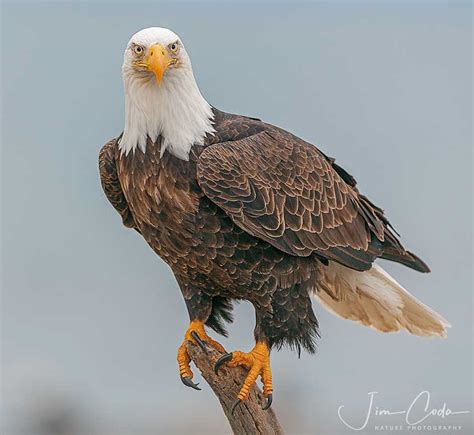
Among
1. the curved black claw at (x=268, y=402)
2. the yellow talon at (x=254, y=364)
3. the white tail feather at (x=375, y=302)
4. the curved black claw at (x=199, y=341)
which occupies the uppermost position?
the white tail feather at (x=375, y=302)

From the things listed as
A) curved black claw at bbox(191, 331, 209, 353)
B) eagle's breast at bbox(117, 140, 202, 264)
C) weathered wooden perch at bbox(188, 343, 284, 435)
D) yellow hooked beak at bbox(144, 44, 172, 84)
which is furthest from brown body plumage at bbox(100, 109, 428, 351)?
yellow hooked beak at bbox(144, 44, 172, 84)

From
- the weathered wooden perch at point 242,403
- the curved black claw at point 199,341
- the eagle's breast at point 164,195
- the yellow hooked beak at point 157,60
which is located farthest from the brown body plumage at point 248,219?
the yellow hooked beak at point 157,60

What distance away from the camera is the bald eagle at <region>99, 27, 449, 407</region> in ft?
16.8

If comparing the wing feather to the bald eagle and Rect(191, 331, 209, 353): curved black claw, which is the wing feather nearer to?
the bald eagle

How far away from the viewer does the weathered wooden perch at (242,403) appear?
17.8ft

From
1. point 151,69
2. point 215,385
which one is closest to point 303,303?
point 215,385

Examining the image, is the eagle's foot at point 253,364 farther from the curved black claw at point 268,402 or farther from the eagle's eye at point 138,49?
the eagle's eye at point 138,49

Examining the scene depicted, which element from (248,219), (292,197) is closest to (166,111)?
(248,219)

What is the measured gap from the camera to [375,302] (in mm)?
6148

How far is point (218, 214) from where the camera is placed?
5152 millimetres

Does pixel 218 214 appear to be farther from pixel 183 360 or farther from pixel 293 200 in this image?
pixel 183 360

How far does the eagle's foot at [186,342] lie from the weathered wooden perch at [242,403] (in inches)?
4.7

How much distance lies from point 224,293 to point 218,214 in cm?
54

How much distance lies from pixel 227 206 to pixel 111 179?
736mm
